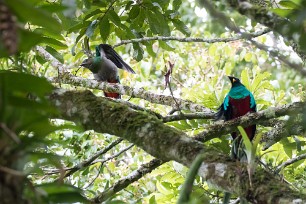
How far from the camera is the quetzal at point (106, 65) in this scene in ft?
17.5

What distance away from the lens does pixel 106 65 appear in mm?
5488

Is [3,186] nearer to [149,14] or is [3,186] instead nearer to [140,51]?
[149,14]

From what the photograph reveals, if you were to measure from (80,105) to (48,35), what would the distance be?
27.8 inches

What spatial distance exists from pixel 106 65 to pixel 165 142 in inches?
158

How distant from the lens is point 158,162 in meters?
2.34

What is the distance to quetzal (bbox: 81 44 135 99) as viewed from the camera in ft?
17.5

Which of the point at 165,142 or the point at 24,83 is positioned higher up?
the point at 24,83

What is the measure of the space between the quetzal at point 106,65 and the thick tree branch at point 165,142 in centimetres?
354

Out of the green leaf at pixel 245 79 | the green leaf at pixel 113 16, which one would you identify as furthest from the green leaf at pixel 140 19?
the green leaf at pixel 245 79

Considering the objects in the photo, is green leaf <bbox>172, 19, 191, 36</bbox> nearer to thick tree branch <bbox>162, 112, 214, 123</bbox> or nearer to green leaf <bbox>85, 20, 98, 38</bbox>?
green leaf <bbox>85, 20, 98, 38</bbox>

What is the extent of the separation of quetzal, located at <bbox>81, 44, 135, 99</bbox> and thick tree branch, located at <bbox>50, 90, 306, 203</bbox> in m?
3.54

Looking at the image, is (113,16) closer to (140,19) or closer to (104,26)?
(104,26)

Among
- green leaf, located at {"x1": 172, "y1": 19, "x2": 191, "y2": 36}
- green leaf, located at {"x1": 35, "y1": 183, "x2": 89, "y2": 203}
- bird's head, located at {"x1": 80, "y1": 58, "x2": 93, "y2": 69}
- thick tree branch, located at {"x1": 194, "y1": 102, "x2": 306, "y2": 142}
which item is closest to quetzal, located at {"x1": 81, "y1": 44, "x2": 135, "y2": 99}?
bird's head, located at {"x1": 80, "y1": 58, "x2": 93, "y2": 69}

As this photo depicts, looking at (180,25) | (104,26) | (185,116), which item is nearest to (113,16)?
(104,26)
